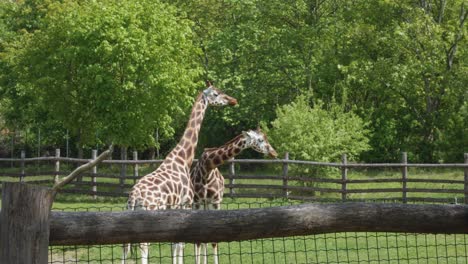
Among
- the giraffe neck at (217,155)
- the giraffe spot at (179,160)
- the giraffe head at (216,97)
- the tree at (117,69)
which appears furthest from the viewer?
the tree at (117,69)

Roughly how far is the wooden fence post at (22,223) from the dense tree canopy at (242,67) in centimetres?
2253

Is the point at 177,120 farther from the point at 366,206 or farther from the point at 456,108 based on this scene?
the point at 366,206

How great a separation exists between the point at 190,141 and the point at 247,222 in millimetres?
7819

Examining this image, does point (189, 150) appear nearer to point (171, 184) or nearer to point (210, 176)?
point (210, 176)

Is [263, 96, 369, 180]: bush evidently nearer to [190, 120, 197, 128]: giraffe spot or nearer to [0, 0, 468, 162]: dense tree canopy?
[0, 0, 468, 162]: dense tree canopy

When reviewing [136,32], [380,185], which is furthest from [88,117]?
[380,185]

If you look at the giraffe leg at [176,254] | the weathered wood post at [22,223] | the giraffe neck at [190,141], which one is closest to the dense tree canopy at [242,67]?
the giraffe neck at [190,141]

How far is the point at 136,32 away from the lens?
28.8 meters

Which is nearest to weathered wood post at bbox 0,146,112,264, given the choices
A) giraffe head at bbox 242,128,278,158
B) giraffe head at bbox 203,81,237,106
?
giraffe head at bbox 203,81,237,106

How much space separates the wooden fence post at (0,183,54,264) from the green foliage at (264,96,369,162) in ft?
71.1

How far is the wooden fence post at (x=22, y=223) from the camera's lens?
447cm

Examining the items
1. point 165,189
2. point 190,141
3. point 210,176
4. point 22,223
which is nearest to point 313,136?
point 210,176

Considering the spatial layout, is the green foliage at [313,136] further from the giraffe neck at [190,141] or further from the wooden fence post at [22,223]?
the wooden fence post at [22,223]

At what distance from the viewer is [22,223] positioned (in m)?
4.49
